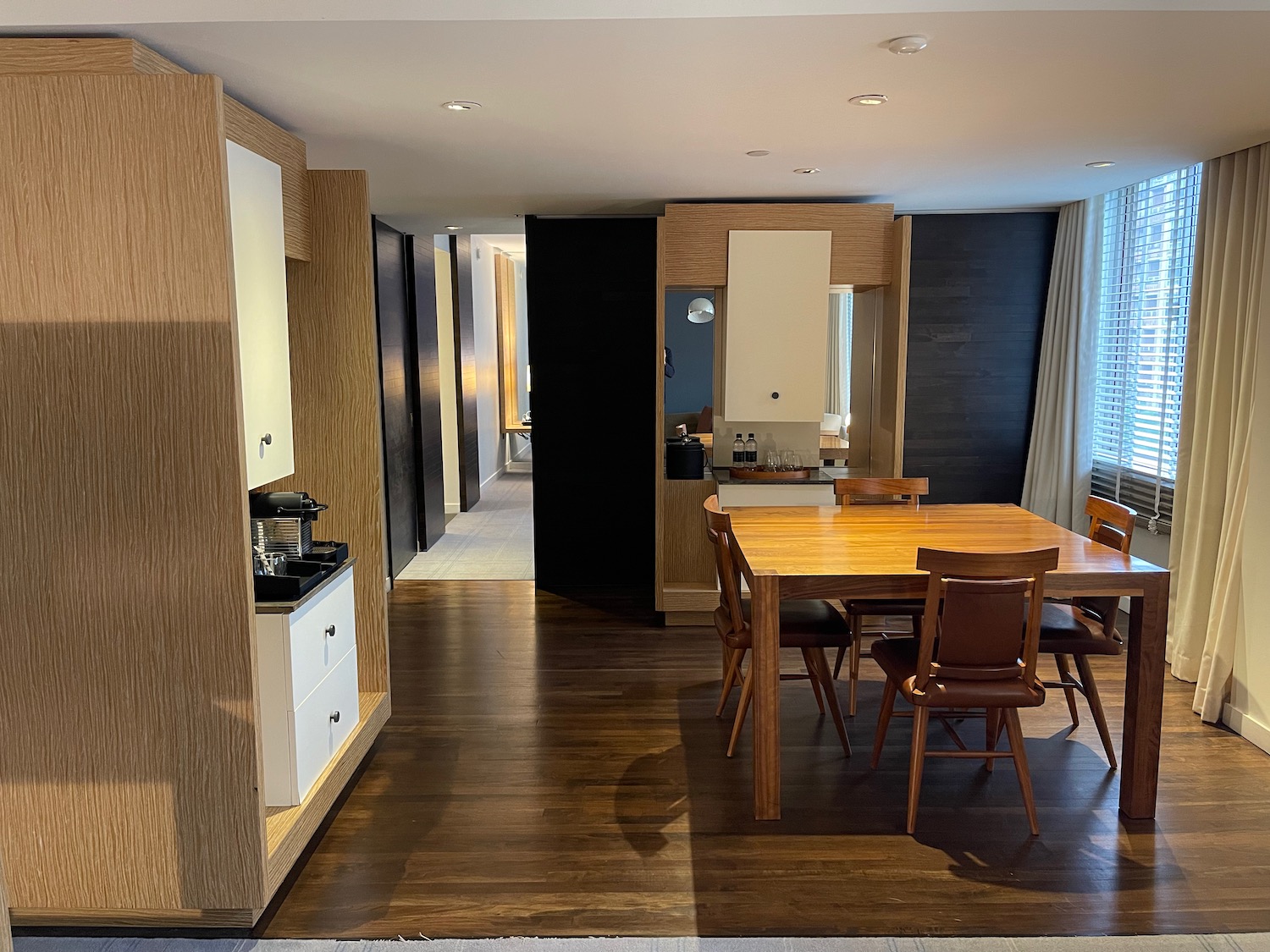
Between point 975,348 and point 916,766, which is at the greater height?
point 975,348

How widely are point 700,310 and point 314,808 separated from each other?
3.31 metres

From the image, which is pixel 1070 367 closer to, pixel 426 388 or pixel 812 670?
pixel 812 670

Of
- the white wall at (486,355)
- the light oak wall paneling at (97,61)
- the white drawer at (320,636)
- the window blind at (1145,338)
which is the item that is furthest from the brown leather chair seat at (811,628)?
the white wall at (486,355)

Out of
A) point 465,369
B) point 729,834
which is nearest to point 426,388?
point 465,369

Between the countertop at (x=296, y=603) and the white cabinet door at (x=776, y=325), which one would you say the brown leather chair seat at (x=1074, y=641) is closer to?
the white cabinet door at (x=776, y=325)

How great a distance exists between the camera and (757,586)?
3035 mm

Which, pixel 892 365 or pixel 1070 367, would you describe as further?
pixel 1070 367

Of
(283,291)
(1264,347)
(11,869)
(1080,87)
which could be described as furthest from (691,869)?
(1264,347)

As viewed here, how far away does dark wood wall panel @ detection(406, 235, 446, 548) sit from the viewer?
6805 mm

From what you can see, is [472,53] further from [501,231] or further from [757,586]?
[501,231]

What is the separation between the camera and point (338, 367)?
3.53 metres

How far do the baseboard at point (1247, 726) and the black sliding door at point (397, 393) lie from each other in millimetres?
4603

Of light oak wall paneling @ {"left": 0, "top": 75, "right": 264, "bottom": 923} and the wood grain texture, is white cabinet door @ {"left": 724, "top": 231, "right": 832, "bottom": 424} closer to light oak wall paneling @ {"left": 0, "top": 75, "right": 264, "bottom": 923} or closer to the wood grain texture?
the wood grain texture

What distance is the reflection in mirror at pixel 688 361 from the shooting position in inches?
206
